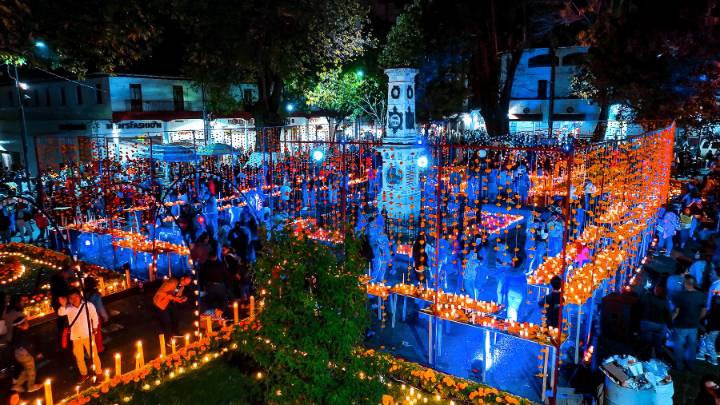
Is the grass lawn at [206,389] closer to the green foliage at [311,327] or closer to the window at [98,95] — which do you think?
the green foliage at [311,327]

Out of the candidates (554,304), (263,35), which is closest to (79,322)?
(554,304)

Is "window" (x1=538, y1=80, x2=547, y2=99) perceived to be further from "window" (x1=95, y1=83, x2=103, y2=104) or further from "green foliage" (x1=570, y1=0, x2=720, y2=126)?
"window" (x1=95, y1=83, x2=103, y2=104)

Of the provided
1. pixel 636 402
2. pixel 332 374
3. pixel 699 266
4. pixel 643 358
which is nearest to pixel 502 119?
pixel 699 266

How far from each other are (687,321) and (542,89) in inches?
1449

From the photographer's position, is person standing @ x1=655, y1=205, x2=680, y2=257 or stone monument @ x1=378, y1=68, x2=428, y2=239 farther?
stone monument @ x1=378, y1=68, x2=428, y2=239

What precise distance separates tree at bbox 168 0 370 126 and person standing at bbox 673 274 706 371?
627 inches

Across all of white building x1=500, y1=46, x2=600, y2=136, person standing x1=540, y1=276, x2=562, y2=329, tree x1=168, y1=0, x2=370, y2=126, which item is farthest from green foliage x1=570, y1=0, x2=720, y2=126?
white building x1=500, y1=46, x2=600, y2=136

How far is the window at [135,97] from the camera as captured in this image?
27.3m

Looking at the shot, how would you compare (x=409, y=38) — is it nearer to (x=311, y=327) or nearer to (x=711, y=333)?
(x=711, y=333)

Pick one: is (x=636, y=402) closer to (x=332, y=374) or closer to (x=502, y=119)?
(x=332, y=374)

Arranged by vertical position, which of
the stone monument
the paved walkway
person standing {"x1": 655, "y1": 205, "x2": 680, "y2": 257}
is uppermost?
the stone monument

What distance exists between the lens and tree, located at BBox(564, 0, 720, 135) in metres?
16.7

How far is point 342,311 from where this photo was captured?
15.4 ft

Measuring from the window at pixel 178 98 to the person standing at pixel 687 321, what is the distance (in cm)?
2828
